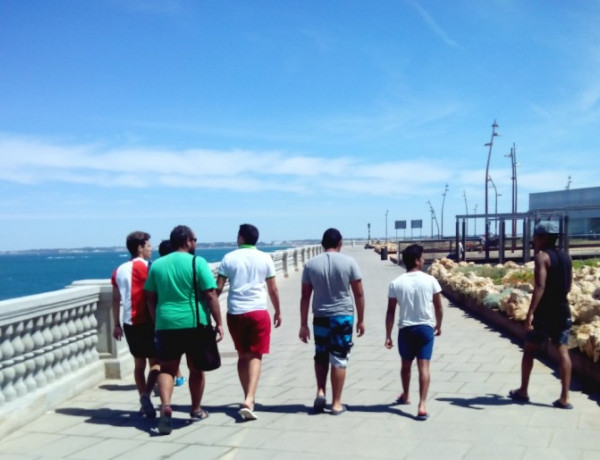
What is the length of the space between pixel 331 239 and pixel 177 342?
1655 mm

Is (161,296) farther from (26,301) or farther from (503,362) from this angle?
(503,362)

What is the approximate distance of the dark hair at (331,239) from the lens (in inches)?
235

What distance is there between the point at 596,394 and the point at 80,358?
5276 mm

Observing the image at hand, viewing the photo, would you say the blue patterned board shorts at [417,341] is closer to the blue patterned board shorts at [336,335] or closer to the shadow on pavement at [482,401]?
the blue patterned board shorts at [336,335]

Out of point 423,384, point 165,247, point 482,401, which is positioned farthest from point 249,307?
point 482,401

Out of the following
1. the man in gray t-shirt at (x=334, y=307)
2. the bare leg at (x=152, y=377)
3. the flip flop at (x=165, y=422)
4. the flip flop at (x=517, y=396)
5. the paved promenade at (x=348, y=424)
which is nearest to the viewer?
the paved promenade at (x=348, y=424)

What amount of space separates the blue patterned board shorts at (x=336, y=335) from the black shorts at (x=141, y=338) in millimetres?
1552

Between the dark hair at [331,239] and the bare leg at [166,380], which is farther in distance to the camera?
the dark hair at [331,239]

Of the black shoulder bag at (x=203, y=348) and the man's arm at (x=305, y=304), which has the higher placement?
the man's arm at (x=305, y=304)

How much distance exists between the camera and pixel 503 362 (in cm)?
803

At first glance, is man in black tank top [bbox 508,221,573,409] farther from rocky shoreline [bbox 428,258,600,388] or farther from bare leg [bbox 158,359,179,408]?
bare leg [bbox 158,359,179,408]

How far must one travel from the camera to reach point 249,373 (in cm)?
586

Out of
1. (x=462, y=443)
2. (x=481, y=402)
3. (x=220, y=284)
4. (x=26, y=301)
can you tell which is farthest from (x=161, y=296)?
(x=481, y=402)

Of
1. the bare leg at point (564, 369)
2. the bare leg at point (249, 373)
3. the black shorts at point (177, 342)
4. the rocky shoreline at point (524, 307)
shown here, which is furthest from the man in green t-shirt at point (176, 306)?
the rocky shoreline at point (524, 307)
